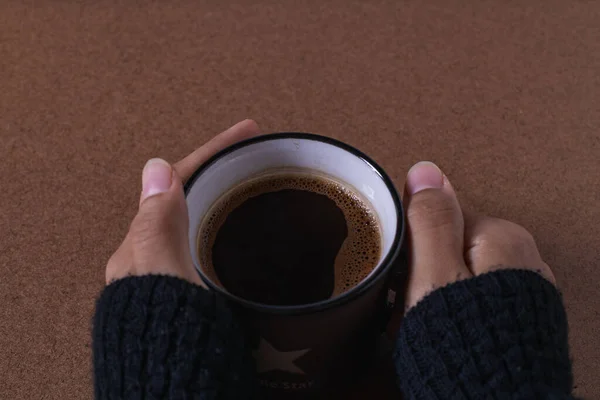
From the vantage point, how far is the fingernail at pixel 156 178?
49 centimetres

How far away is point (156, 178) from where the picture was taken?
49 centimetres

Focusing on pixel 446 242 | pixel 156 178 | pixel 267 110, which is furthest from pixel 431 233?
pixel 267 110

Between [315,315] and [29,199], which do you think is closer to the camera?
[315,315]

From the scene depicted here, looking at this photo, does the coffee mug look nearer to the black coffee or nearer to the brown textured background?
the black coffee

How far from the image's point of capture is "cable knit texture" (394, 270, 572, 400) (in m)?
0.45

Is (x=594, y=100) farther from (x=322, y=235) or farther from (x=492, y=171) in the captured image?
(x=322, y=235)

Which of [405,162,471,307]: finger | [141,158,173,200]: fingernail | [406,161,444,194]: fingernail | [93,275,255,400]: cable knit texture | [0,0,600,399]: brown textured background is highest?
[141,158,173,200]: fingernail

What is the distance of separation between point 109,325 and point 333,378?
0.18 m

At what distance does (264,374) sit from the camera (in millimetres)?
486

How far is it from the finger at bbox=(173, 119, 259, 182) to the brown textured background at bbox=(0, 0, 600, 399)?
0.25m

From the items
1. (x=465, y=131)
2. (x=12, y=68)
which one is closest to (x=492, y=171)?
(x=465, y=131)

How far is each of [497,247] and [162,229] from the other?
0.28 meters

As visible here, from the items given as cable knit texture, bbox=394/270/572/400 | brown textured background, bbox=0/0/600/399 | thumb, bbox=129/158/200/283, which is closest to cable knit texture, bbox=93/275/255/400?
thumb, bbox=129/158/200/283

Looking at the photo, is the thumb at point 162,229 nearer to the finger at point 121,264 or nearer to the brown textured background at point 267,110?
the finger at point 121,264
